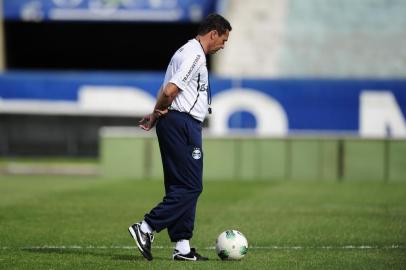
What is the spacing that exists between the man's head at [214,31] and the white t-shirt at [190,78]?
0.11 m

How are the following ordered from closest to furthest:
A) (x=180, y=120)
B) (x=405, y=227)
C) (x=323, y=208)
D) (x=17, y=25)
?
(x=180, y=120) → (x=405, y=227) → (x=323, y=208) → (x=17, y=25)

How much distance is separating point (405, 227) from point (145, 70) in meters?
36.3

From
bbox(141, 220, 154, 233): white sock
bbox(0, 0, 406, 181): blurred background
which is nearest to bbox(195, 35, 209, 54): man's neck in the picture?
bbox(141, 220, 154, 233): white sock

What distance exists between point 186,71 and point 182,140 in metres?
0.71

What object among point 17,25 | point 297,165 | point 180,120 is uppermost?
point 17,25

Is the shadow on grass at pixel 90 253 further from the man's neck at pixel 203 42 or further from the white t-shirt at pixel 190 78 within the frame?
the man's neck at pixel 203 42

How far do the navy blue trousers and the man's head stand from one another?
785 millimetres

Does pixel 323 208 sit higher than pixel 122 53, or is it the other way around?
pixel 122 53

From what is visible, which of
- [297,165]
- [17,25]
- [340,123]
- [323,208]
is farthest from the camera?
[17,25]

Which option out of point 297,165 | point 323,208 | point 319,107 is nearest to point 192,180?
point 323,208

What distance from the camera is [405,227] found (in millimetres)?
13523

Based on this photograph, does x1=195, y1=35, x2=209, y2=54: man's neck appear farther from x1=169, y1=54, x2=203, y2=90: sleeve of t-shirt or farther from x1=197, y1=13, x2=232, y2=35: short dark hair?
x1=169, y1=54, x2=203, y2=90: sleeve of t-shirt

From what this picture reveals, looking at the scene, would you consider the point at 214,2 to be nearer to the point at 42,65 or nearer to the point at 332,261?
the point at 42,65

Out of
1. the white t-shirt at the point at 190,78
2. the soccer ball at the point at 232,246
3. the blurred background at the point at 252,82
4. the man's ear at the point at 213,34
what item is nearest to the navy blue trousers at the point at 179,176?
the white t-shirt at the point at 190,78
